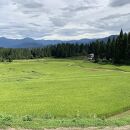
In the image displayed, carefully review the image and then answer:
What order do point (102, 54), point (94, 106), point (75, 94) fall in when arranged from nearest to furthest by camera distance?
point (94, 106)
point (75, 94)
point (102, 54)

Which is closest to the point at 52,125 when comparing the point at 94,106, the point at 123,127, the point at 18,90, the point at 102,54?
the point at 123,127

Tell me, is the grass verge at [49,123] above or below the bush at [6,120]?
below

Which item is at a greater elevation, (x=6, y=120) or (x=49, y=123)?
(x=6, y=120)

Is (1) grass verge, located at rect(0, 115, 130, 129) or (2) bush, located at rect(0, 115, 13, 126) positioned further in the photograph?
(2) bush, located at rect(0, 115, 13, 126)

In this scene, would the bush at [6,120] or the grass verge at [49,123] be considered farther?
the bush at [6,120]

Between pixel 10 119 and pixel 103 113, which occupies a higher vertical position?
pixel 10 119

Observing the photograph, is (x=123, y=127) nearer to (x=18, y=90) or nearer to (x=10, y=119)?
(x=10, y=119)

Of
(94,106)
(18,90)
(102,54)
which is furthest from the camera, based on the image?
(102,54)

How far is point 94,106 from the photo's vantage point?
36031mm

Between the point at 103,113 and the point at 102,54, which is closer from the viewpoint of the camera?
the point at 103,113

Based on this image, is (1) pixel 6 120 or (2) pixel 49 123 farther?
(1) pixel 6 120

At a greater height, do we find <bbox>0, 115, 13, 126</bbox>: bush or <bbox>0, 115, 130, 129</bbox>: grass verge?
<bbox>0, 115, 13, 126</bbox>: bush

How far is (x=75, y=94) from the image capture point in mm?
46125

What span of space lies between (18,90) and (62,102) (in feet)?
45.3
